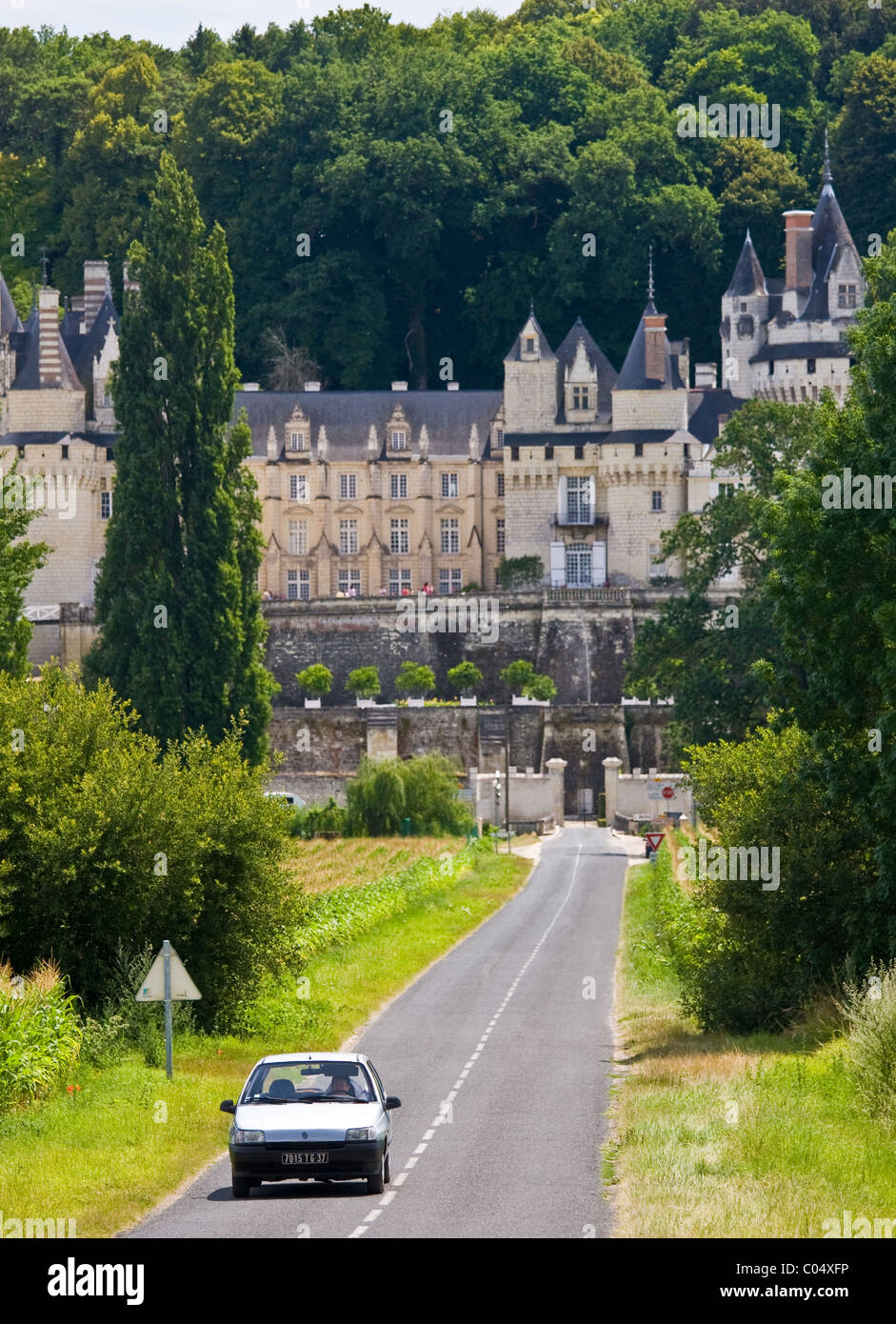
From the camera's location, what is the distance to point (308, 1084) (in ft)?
71.7

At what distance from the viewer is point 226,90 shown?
118 meters

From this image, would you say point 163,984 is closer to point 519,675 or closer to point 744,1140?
point 744,1140

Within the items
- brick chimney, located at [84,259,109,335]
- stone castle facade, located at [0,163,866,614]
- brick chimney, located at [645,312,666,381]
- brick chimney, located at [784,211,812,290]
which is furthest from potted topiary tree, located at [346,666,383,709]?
brick chimney, located at [784,211,812,290]

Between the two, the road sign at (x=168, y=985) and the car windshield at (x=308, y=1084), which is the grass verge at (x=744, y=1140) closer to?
the car windshield at (x=308, y=1084)

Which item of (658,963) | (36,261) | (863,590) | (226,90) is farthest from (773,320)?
(863,590)

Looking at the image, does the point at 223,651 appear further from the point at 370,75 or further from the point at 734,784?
the point at 370,75

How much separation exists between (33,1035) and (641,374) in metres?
75.1

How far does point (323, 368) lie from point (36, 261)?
19.3 metres

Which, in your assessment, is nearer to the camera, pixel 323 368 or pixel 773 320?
pixel 773 320

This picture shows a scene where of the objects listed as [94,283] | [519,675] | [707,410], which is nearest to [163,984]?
[519,675]

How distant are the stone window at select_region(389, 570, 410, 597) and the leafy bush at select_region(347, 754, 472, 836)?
2804cm

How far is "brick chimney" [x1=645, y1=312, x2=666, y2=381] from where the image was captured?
320ft

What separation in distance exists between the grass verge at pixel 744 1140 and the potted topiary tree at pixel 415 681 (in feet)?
187

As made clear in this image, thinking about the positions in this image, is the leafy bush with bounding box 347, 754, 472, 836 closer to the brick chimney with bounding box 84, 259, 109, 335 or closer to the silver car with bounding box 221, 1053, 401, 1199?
the brick chimney with bounding box 84, 259, 109, 335
